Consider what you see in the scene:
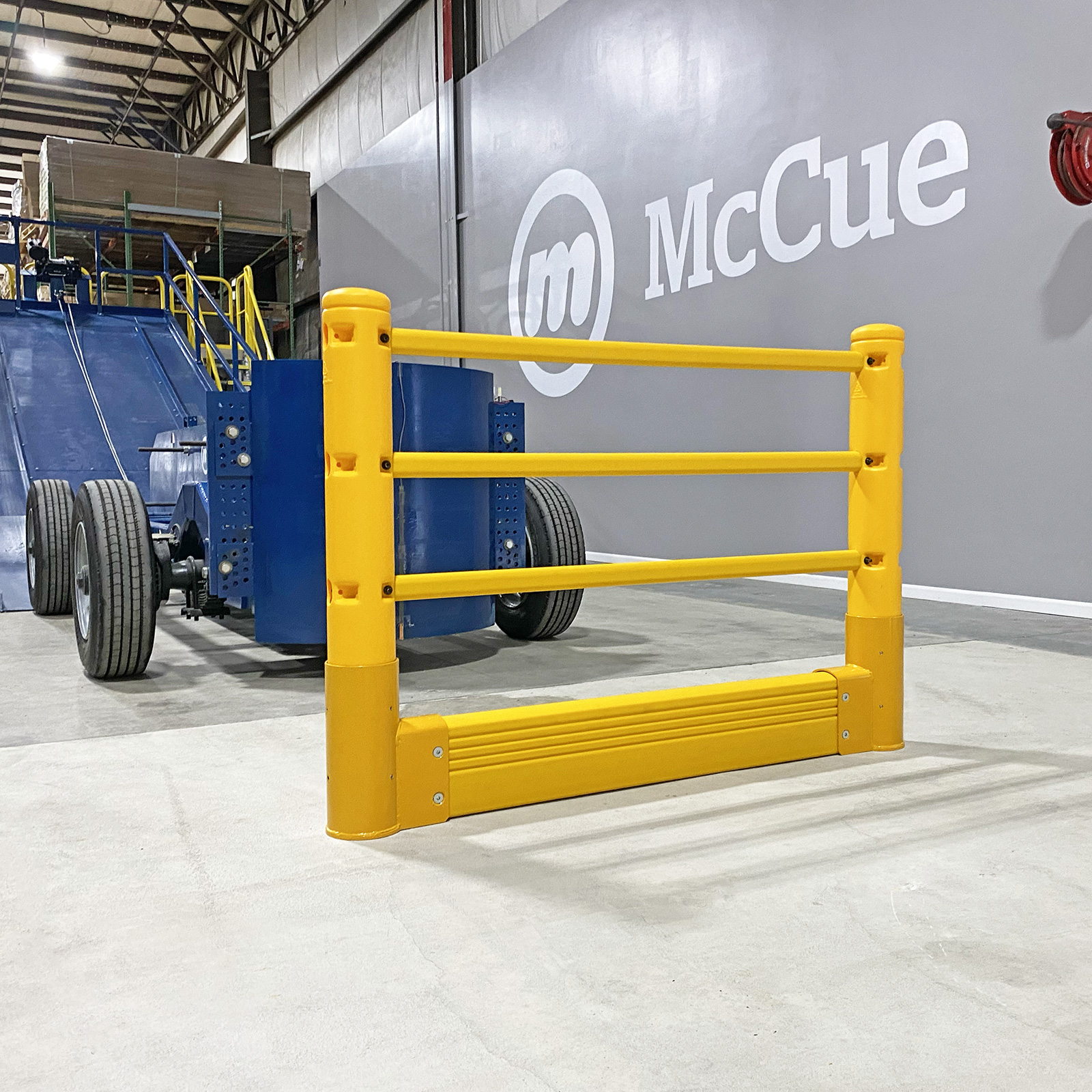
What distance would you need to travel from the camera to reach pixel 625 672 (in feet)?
13.8

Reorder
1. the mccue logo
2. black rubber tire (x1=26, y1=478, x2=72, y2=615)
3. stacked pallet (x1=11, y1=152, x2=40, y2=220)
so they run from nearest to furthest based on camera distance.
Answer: black rubber tire (x1=26, y1=478, x2=72, y2=615), the mccue logo, stacked pallet (x1=11, y1=152, x2=40, y2=220)

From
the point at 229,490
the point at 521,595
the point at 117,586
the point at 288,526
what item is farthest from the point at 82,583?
the point at 521,595

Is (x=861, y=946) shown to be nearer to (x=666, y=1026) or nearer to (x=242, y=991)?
(x=666, y=1026)

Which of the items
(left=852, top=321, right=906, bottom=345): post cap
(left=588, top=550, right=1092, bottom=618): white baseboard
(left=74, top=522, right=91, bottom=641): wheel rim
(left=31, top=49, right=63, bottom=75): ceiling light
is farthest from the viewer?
(left=31, top=49, right=63, bottom=75): ceiling light

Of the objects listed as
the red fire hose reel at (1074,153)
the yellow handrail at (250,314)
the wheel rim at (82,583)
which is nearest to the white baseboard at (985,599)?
the red fire hose reel at (1074,153)

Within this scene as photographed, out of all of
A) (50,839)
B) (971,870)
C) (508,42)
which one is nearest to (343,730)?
(50,839)

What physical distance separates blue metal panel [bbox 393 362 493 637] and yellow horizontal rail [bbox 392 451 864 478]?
135 cm

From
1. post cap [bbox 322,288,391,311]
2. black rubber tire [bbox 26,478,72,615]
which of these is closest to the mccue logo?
black rubber tire [bbox 26,478,72,615]

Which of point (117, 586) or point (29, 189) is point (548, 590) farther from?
point (29, 189)

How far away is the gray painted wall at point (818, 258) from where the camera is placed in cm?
583

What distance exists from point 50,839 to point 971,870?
1963 mm

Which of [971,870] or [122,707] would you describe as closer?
[971,870]

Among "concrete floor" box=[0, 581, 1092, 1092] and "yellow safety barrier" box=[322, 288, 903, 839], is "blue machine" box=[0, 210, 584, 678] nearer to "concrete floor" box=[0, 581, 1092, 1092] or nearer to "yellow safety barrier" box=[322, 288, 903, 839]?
"concrete floor" box=[0, 581, 1092, 1092]

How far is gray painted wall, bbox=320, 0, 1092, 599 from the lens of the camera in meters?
5.83
